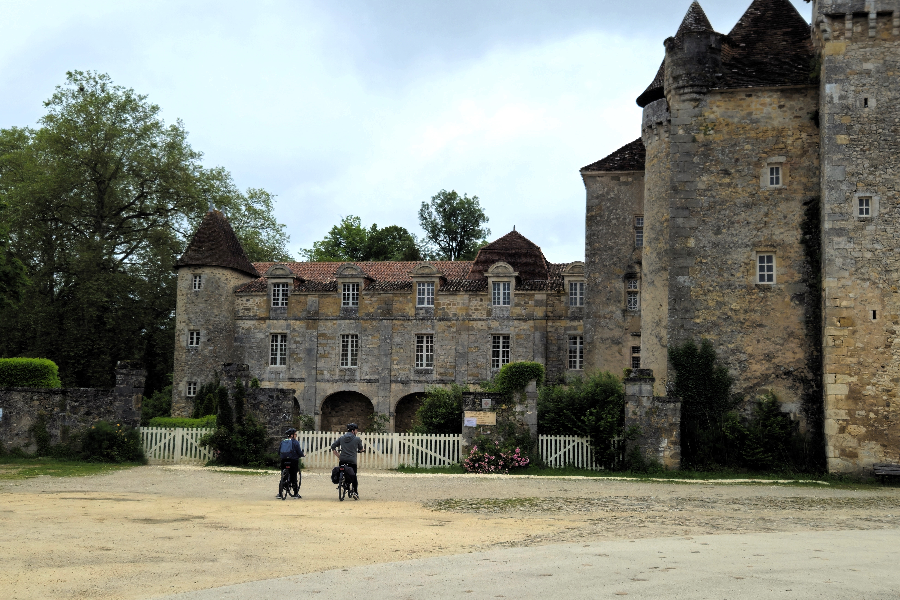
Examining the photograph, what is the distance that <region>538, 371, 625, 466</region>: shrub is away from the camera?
21594 mm

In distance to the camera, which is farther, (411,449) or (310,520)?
(411,449)

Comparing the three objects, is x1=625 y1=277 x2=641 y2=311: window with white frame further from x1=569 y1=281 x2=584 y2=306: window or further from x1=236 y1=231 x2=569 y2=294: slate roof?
x1=236 y1=231 x2=569 y2=294: slate roof

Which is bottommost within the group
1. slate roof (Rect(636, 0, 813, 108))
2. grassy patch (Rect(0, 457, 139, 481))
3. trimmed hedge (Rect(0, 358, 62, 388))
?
grassy patch (Rect(0, 457, 139, 481))

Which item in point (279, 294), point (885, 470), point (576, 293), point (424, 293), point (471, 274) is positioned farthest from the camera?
point (279, 294)

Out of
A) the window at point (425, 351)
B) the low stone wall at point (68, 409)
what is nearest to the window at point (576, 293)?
the window at point (425, 351)

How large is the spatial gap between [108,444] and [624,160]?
19868 millimetres

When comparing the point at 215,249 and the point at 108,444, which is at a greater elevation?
the point at 215,249

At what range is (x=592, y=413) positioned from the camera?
21781mm

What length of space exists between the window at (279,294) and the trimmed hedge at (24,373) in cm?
1497

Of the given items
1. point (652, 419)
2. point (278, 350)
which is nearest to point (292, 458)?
point (652, 419)

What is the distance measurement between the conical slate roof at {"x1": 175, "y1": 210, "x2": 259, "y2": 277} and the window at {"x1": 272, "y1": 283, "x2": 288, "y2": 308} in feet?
5.98

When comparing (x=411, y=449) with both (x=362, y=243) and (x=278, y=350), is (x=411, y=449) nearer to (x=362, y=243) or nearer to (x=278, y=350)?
(x=278, y=350)

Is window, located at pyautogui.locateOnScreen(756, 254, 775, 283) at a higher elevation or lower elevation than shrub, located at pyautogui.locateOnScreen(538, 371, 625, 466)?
higher

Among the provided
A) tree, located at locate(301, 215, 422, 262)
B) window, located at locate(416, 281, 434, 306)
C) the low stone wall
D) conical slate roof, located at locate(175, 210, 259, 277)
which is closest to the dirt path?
the low stone wall
